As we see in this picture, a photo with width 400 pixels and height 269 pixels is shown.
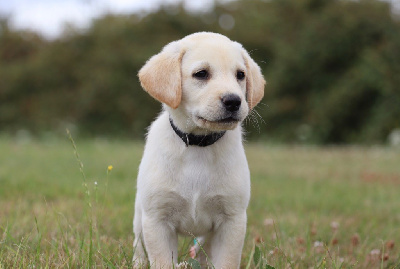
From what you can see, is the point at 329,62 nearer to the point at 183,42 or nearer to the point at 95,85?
the point at 95,85

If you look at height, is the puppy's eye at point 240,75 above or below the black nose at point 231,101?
above

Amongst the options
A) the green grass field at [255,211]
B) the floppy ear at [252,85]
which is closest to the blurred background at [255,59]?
the green grass field at [255,211]

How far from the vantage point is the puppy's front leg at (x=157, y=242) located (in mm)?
2814

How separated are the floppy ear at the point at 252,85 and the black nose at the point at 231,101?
393 millimetres

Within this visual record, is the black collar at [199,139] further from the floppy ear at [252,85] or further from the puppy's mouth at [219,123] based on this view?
the floppy ear at [252,85]

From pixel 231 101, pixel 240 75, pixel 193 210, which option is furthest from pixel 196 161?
pixel 240 75

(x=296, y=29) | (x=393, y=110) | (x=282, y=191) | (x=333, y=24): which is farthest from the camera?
(x=296, y=29)

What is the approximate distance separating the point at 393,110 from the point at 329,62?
3.19 meters

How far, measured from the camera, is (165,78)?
2.89 meters

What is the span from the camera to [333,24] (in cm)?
1867

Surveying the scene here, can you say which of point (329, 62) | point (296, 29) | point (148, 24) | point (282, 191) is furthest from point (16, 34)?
point (282, 191)

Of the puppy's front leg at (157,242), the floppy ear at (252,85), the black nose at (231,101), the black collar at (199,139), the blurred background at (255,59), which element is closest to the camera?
the black nose at (231,101)

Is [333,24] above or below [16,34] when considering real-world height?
above

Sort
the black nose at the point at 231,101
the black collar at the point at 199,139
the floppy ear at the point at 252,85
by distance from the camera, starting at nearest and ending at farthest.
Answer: the black nose at the point at 231,101, the black collar at the point at 199,139, the floppy ear at the point at 252,85
